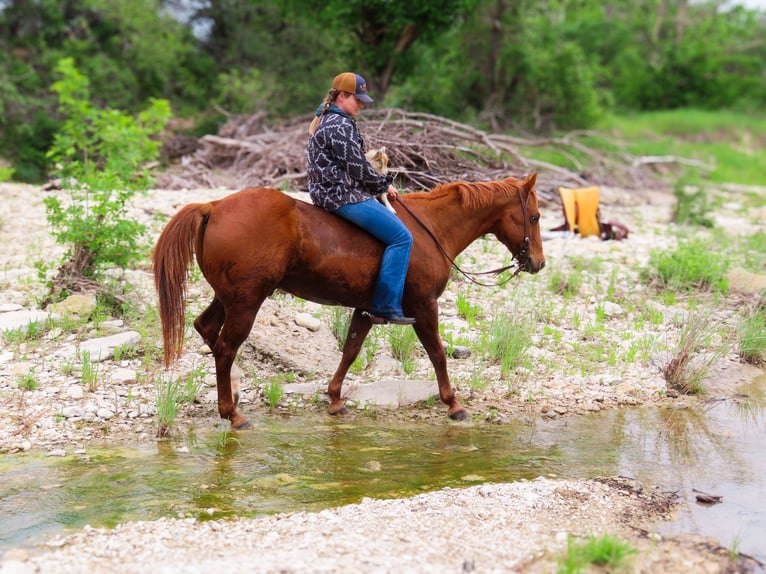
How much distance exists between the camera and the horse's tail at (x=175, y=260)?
18.3ft

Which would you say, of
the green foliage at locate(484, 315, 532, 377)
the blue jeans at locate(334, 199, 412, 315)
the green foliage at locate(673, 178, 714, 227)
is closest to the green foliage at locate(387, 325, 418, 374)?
the green foliage at locate(484, 315, 532, 377)

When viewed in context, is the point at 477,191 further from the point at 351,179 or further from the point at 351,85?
the point at 351,85

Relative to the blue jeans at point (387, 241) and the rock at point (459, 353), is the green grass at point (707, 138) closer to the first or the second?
the rock at point (459, 353)

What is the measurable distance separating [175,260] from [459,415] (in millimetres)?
2590

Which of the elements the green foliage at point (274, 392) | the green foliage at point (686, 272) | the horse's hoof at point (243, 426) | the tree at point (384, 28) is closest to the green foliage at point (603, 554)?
the horse's hoof at point (243, 426)

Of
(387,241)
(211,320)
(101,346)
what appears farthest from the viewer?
(101,346)

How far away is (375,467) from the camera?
215 inches

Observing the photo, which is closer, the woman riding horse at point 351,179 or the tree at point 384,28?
the woman riding horse at point 351,179

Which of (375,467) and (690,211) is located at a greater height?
(690,211)

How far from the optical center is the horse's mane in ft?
21.3

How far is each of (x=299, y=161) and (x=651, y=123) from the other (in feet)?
74.7

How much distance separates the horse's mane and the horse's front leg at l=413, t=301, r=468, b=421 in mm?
906

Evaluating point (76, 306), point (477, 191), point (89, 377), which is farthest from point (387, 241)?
point (76, 306)

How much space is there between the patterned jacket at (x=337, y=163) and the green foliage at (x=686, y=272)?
5.44 metres
